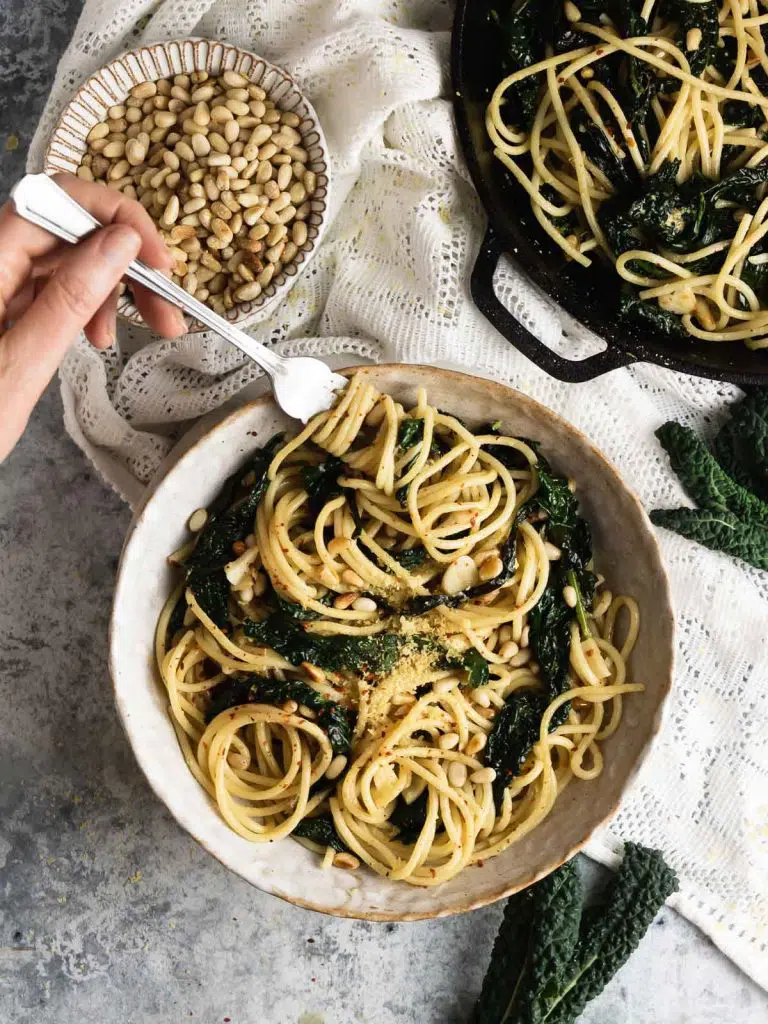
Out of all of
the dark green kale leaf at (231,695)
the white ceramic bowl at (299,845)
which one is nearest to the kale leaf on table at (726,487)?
the white ceramic bowl at (299,845)

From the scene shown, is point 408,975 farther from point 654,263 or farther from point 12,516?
point 654,263

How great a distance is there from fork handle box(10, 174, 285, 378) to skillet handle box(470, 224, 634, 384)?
648mm

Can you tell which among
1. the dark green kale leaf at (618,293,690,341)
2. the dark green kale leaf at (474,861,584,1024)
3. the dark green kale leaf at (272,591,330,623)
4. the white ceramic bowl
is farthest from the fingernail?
the dark green kale leaf at (474,861,584,1024)

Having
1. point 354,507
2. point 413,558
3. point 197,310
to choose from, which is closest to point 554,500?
point 413,558

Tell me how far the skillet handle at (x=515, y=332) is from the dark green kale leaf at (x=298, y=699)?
1.09 m

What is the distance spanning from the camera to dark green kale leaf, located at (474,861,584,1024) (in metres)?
2.94

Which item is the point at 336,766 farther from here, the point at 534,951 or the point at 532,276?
the point at 532,276

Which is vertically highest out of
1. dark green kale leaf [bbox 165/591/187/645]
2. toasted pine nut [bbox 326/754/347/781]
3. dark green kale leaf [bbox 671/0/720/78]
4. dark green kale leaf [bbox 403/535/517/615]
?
dark green kale leaf [bbox 671/0/720/78]

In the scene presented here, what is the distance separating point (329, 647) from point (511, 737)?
57 cm

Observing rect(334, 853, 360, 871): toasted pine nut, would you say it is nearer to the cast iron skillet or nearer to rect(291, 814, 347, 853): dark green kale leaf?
rect(291, 814, 347, 853): dark green kale leaf

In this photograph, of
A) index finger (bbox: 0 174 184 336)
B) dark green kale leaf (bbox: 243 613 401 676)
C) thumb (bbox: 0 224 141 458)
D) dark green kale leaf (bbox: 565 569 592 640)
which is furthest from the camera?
dark green kale leaf (bbox: 565 569 592 640)

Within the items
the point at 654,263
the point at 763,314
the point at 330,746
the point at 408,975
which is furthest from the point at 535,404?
the point at 408,975

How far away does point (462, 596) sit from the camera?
2645 mm

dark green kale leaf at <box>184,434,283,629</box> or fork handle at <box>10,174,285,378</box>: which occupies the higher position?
fork handle at <box>10,174,285,378</box>
